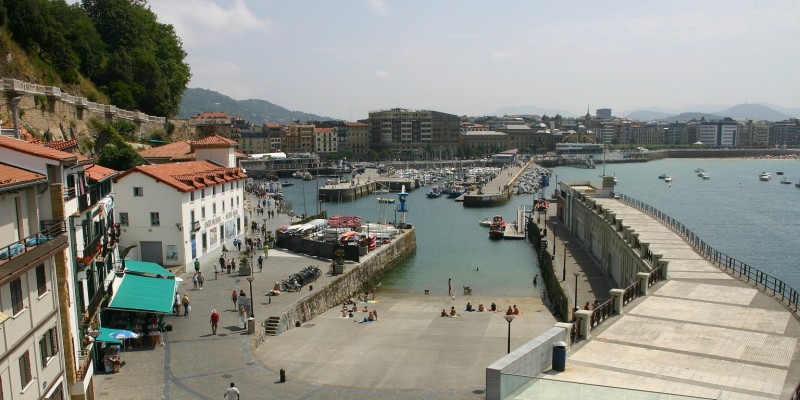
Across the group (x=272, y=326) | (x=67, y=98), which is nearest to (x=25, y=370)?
(x=272, y=326)

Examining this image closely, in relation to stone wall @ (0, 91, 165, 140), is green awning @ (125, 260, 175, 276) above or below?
below

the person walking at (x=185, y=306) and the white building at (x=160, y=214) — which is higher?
the white building at (x=160, y=214)

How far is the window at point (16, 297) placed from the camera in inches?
559

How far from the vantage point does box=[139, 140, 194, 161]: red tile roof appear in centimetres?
5603

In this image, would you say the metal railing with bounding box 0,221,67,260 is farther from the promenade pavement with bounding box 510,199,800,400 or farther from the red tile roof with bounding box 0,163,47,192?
the promenade pavement with bounding box 510,199,800,400

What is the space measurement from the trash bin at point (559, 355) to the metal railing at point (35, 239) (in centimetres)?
1287

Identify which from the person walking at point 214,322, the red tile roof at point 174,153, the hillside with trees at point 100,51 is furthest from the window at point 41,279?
the hillside with trees at point 100,51

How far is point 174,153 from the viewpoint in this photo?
57688 millimetres

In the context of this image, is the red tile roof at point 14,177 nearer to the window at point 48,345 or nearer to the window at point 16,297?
the window at point 16,297

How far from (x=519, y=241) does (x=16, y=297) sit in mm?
56707

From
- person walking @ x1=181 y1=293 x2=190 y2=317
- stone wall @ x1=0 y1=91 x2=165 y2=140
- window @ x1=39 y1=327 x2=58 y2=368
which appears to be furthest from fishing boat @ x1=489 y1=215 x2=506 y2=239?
window @ x1=39 y1=327 x2=58 y2=368

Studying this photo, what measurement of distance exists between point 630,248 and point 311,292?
57.0 ft

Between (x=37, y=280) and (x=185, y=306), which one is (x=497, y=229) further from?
(x=37, y=280)

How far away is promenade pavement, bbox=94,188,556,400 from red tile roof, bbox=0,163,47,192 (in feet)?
25.4
